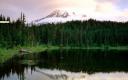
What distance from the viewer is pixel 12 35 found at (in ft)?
365

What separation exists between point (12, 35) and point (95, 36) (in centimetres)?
7828

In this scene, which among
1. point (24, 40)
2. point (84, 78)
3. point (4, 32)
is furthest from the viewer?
point (24, 40)

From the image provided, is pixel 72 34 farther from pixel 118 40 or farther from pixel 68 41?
pixel 118 40

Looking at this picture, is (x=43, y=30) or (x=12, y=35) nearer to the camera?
(x=12, y=35)

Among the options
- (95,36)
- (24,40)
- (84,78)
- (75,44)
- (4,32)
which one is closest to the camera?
(84,78)

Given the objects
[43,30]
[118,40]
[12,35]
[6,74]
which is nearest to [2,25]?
[12,35]

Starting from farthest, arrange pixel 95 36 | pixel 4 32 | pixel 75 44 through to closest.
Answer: pixel 95 36 < pixel 75 44 < pixel 4 32

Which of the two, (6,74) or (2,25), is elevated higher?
(2,25)

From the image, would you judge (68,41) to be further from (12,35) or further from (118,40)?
(12,35)

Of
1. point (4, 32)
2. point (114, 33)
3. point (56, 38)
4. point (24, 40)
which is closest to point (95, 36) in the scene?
point (114, 33)

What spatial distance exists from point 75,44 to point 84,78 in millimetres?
129249

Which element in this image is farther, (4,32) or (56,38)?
(56,38)

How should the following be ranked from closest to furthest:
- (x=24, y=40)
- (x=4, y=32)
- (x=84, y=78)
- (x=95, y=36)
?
(x=84, y=78), (x=4, y=32), (x=24, y=40), (x=95, y=36)

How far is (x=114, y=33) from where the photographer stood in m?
184
